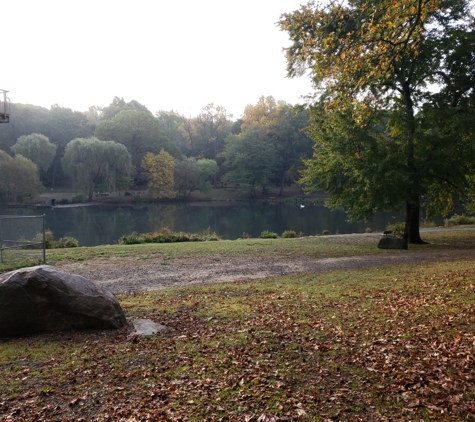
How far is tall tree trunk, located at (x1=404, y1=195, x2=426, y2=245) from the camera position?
19375mm

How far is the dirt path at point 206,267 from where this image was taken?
12.2 m

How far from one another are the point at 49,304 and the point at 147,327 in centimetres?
155

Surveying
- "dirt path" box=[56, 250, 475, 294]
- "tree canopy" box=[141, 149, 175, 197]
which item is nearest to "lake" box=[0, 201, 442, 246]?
"tree canopy" box=[141, 149, 175, 197]

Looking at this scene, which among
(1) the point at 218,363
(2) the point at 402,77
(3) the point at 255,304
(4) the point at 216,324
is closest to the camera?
(1) the point at 218,363

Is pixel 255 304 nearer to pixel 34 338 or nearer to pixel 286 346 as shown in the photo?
pixel 286 346

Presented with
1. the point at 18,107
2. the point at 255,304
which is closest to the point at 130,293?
the point at 255,304

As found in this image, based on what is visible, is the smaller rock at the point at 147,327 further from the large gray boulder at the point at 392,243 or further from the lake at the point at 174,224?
the lake at the point at 174,224

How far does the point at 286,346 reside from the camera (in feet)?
19.6

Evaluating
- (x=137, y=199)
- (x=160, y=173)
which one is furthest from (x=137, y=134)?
(x=137, y=199)

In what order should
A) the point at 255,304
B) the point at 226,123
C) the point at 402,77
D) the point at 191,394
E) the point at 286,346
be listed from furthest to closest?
the point at 226,123
the point at 402,77
the point at 255,304
the point at 286,346
the point at 191,394

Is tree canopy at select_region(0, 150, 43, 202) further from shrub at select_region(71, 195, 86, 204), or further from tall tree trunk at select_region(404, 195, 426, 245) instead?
tall tree trunk at select_region(404, 195, 426, 245)

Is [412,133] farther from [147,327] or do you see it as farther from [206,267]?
[147,327]

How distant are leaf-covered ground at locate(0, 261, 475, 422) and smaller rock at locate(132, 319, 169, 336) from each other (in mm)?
175

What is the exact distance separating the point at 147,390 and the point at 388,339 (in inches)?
132
